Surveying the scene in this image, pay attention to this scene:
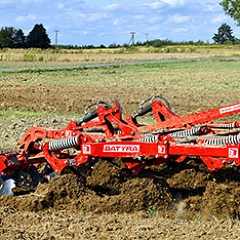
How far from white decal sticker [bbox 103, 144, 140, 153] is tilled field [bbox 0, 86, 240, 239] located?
0.41m

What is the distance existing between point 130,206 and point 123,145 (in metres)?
0.67

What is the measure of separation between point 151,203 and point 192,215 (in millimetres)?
442

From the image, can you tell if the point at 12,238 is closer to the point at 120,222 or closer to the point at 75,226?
the point at 75,226

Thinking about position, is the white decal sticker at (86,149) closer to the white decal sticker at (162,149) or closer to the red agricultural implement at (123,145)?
the red agricultural implement at (123,145)

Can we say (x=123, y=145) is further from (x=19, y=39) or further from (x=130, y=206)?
(x=19, y=39)

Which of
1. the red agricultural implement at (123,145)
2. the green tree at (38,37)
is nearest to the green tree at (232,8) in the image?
the green tree at (38,37)

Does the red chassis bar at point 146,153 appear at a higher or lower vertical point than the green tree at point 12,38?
lower

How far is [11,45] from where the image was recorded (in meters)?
75.0

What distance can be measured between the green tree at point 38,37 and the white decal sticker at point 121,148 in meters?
71.6

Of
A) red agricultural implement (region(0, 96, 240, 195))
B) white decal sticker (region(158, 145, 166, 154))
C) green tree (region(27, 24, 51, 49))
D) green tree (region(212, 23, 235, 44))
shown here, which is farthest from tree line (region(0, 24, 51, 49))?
white decal sticker (region(158, 145, 166, 154))

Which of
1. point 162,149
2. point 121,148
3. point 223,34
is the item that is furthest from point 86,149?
point 223,34

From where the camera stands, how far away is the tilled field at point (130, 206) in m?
5.77

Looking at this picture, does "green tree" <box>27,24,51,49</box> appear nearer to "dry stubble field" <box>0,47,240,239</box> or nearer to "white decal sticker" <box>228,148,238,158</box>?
"dry stubble field" <box>0,47,240,239</box>

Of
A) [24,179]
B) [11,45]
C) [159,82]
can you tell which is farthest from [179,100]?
[11,45]
